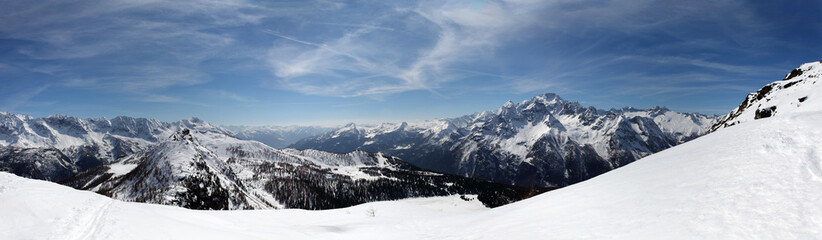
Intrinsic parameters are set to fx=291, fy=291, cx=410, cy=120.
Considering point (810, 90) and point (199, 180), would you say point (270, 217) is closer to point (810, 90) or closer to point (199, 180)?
point (810, 90)

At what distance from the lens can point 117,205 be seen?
1169 centimetres

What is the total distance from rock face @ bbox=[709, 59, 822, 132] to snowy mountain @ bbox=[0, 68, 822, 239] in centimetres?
3264

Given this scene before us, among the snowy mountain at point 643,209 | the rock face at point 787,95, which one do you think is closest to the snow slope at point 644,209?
the snowy mountain at point 643,209

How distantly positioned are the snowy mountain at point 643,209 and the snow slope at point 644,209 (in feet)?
0.08

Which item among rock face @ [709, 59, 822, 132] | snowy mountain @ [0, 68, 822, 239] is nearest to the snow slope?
snowy mountain @ [0, 68, 822, 239]

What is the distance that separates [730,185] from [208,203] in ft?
291

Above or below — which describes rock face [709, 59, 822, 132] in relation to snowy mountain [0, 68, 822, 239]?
above

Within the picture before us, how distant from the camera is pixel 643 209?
7297 mm

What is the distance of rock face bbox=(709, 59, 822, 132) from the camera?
33375 mm

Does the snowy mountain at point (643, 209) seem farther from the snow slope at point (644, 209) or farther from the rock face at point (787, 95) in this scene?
the rock face at point (787, 95)

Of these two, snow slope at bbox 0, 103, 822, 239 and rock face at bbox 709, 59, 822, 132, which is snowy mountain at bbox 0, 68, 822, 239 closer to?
snow slope at bbox 0, 103, 822, 239

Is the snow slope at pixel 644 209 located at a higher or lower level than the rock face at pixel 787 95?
lower

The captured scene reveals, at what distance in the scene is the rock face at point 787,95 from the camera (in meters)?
33.4

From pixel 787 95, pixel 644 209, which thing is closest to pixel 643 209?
pixel 644 209
